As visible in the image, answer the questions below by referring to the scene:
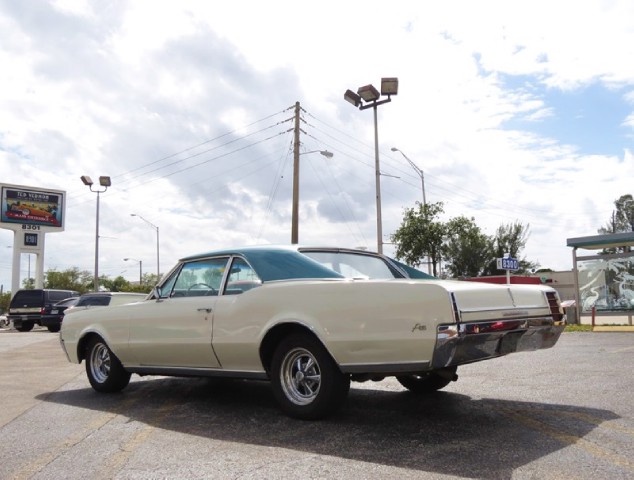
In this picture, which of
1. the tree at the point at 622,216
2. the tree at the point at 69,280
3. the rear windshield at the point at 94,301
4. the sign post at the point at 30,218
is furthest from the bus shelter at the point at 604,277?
the tree at the point at 69,280

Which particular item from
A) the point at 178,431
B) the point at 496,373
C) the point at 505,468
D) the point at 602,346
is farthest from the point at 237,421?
the point at 602,346

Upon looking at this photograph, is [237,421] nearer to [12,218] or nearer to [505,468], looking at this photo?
[505,468]

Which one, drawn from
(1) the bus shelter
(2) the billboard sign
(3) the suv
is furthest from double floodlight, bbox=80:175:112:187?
(1) the bus shelter

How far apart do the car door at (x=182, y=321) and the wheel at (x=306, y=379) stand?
86 cm

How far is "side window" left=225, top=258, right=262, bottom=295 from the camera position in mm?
5504

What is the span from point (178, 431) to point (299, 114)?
24413 mm

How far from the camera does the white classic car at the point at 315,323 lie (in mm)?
4312

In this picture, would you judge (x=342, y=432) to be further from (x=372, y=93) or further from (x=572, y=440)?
(x=372, y=93)

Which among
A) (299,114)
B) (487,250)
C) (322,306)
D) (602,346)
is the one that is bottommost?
(602,346)

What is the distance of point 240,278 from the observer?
569 centimetres

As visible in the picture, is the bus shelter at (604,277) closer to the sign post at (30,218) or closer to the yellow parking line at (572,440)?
the yellow parking line at (572,440)

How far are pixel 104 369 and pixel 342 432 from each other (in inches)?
149

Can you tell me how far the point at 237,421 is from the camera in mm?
5215

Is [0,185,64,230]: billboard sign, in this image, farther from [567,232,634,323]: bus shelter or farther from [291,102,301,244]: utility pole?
[567,232,634,323]: bus shelter
